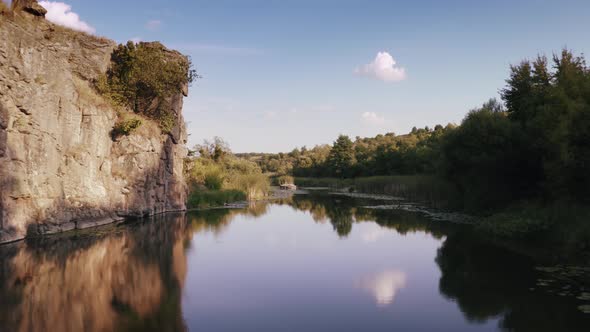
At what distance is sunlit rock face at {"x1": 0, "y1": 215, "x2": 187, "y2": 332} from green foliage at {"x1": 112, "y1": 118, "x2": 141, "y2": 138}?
8249 millimetres

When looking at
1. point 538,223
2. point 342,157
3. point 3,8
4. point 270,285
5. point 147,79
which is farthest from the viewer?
point 342,157

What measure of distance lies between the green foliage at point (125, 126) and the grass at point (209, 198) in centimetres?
983

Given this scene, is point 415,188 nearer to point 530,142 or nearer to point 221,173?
point 221,173

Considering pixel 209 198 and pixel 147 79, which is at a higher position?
pixel 147 79

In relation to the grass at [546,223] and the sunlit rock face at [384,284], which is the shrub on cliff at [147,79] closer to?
the sunlit rock face at [384,284]

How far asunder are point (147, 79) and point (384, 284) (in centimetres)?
1985

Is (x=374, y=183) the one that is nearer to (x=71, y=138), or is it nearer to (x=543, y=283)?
(x=71, y=138)

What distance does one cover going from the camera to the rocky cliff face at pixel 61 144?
16.3m

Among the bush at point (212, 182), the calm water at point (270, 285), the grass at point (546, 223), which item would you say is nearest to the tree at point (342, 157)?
the bush at point (212, 182)

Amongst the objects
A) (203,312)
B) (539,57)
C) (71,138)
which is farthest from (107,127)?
(539,57)

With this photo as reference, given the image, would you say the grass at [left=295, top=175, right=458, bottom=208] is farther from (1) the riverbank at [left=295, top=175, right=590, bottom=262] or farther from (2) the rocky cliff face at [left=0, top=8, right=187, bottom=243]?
(2) the rocky cliff face at [left=0, top=8, right=187, bottom=243]

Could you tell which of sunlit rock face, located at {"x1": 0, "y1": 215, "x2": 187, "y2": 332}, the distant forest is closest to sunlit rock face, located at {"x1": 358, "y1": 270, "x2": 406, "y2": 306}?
sunlit rock face, located at {"x1": 0, "y1": 215, "x2": 187, "y2": 332}

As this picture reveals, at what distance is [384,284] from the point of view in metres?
12.0

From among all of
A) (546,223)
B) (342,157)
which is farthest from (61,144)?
(342,157)
